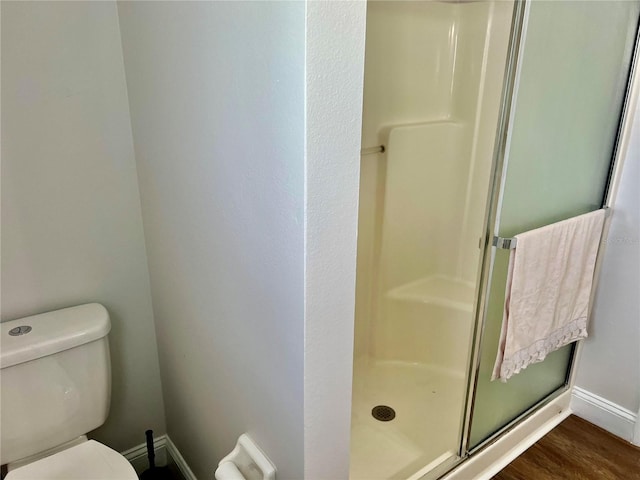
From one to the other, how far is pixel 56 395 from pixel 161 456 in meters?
0.68

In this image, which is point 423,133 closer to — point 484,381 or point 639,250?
point 639,250

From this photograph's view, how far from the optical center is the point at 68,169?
1469 millimetres

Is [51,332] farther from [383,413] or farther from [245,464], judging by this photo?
[383,413]

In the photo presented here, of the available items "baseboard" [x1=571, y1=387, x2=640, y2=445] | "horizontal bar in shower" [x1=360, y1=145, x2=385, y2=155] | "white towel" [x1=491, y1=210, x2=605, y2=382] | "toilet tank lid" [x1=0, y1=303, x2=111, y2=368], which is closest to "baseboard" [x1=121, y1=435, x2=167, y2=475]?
"toilet tank lid" [x1=0, y1=303, x2=111, y2=368]

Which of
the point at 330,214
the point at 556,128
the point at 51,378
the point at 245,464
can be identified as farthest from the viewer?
the point at 556,128

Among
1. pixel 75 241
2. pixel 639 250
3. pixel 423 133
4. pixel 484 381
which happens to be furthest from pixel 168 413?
pixel 639 250

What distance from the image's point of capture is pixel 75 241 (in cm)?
153

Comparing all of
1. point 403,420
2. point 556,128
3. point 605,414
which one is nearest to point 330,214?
point 556,128

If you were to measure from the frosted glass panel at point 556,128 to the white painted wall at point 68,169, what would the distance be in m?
1.23

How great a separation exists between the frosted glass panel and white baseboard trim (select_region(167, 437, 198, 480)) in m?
1.05

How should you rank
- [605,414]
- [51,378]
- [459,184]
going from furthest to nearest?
[459,184]
[605,414]
[51,378]

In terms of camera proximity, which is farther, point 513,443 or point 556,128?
point 513,443

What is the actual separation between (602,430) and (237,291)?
71.5 inches

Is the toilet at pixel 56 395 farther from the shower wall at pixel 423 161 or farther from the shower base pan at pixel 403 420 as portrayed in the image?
the shower wall at pixel 423 161
